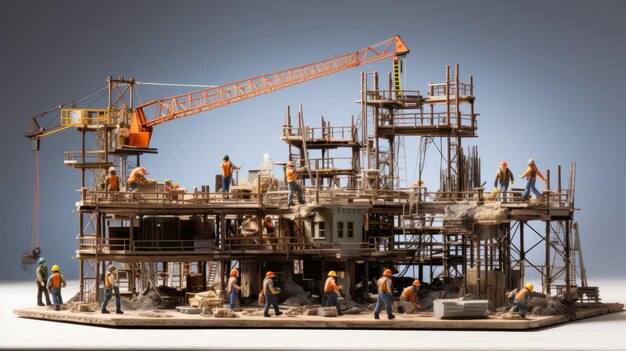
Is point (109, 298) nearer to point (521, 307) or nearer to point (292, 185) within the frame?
point (292, 185)

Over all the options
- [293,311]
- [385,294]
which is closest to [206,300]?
[293,311]

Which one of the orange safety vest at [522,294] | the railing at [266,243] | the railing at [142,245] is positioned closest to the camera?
the orange safety vest at [522,294]

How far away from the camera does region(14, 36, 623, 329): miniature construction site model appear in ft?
174

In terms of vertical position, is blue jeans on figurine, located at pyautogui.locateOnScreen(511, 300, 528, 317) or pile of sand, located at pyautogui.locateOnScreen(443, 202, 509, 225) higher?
pile of sand, located at pyautogui.locateOnScreen(443, 202, 509, 225)

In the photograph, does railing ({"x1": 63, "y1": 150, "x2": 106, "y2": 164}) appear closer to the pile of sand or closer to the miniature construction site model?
the miniature construction site model

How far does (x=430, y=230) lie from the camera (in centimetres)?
6475

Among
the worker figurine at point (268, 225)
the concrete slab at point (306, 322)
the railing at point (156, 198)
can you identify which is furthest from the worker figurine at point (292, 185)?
the concrete slab at point (306, 322)

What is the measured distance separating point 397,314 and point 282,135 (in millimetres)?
22146

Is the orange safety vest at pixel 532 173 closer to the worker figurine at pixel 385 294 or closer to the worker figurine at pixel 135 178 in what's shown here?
the worker figurine at pixel 385 294

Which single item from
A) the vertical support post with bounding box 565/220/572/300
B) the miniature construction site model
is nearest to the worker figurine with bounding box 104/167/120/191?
the miniature construction site model

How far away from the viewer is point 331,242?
57031 mm

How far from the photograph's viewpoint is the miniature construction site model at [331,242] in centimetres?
5291

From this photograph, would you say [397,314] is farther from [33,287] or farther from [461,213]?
[33,287]

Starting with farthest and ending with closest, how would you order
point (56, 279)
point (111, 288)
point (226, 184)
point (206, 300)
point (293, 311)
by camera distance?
1. point (226, 184)
2. point (56, 279)
3. point (206, 300)
4. point (293, 311)
5. point (111, 288)
